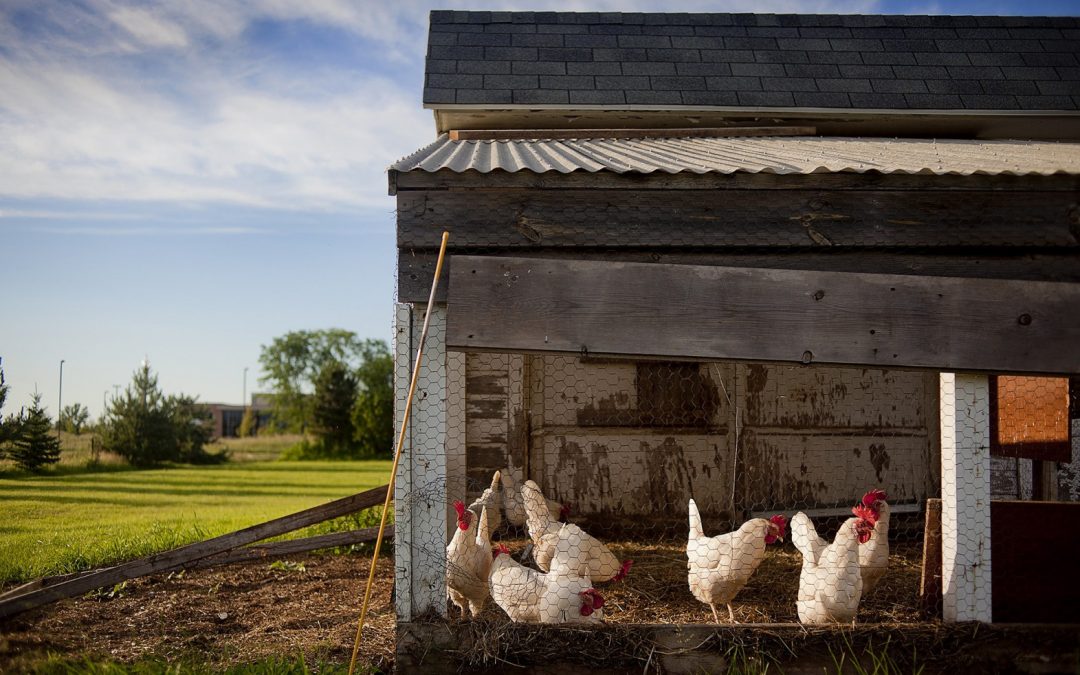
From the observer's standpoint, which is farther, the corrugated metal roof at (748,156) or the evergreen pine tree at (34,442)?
the evergreen pine tree at (34,442)

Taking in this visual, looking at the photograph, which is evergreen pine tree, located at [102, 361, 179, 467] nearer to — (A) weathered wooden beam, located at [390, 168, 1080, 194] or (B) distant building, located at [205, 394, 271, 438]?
(A) weathered wooden beam, located at [390, 168, 1080, 194]

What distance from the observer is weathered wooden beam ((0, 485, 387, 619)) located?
4.52 meters

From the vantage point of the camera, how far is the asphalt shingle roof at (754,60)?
7566 mm

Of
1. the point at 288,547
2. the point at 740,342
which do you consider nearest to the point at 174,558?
the point at 288,547

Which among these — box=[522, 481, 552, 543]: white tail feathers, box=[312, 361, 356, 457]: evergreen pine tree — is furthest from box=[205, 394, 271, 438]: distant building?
box=[522, 481, 552, 543]: white tail feathers

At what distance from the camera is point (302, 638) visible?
445 cm

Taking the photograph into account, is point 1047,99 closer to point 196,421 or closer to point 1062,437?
point 1062,437

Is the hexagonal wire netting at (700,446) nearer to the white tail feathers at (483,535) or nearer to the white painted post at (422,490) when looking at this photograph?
the white tail feathers at (483,535)

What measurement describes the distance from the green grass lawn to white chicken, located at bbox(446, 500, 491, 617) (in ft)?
11.8

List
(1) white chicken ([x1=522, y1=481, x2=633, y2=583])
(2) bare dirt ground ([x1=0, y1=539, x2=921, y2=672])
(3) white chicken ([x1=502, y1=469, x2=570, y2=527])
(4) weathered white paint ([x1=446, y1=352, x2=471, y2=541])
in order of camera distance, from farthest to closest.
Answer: (3) white chicken ([x1=502, y1=469, x2=570, y2=527])
(4) weathered white paint ([x1=446, y1=352, x2=471, y2=541])
(2) bare dirt ground ([x1=0, y1=539, x2=921, y2=672])
(1) white chicken ([x1=522, y1=481, x2=633, y2=583])

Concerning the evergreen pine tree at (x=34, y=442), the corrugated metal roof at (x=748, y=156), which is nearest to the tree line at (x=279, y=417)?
the evergreen pine tree at (x=34, y=442)

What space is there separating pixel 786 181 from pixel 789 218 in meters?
0.18

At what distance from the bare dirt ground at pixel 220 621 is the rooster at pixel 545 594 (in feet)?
2.22

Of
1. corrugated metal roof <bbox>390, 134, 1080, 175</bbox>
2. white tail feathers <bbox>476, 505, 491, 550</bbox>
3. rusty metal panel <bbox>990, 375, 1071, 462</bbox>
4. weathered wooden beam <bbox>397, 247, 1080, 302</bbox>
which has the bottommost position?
white tail feathers <bbox>476, 505, 491, 550</bbox>
